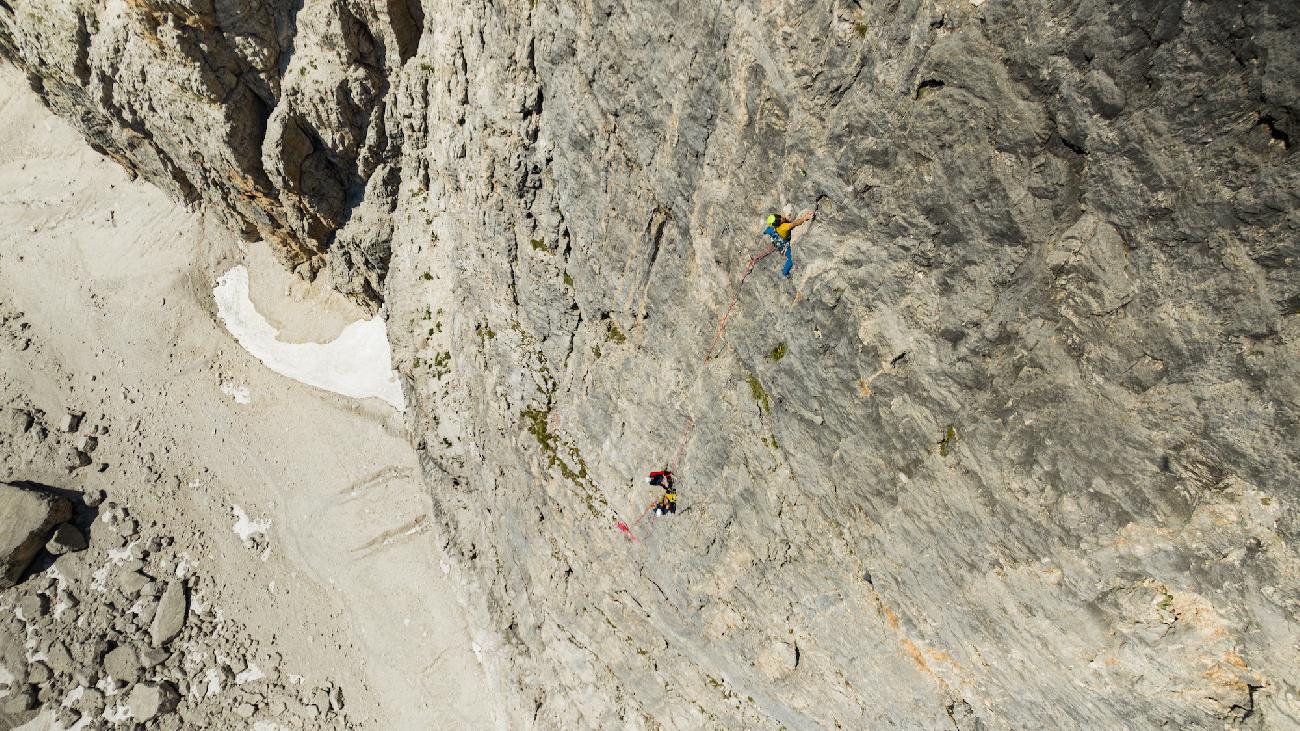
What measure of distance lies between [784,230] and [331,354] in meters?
26.9

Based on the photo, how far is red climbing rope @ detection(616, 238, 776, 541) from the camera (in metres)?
13.2

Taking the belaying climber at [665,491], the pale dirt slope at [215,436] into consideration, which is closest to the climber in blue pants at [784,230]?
the belaying climber at [665,491]

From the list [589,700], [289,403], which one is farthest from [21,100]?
[589,700]

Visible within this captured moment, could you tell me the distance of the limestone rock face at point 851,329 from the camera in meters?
8.05

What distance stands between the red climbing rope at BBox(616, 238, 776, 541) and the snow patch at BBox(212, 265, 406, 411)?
14662mm

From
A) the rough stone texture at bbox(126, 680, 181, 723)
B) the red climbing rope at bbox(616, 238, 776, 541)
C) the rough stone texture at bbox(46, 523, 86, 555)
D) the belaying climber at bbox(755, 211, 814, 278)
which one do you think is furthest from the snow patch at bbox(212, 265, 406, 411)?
the belaying climber at bbox(755, 211, 814, 278)

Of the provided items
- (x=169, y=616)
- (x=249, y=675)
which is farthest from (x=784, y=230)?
(x=169, y=616)

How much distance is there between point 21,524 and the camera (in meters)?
30.9

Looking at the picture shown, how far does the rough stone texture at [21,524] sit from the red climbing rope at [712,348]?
3021 centimetres

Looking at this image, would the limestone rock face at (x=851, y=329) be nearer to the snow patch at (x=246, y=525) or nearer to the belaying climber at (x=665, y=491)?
the belaying climber at (x=665, y=491)


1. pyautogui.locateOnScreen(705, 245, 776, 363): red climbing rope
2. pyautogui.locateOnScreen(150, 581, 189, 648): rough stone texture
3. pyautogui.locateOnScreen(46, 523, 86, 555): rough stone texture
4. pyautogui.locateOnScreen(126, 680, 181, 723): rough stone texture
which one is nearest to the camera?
pyautogui.locateOnScreen(705, 245, 776, 363): red climbing rope

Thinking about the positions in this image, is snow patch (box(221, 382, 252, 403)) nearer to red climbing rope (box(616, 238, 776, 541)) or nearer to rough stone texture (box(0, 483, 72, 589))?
rough stone texture (box(0, 483, 72, 589))

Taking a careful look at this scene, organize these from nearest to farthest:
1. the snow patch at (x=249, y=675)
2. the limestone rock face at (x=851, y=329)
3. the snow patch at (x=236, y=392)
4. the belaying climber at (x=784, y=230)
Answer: the limestone rock face at (x=851, y=329) → the belaying climber at (x=784, y=230) → the snow patch at (x=249, y=675) → the snow patch at (x=236, y=392)

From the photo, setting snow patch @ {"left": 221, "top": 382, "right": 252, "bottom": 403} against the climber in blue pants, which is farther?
snow patch @ {"left": 221, "top": 382, "right": 252, "bottom": 403}
